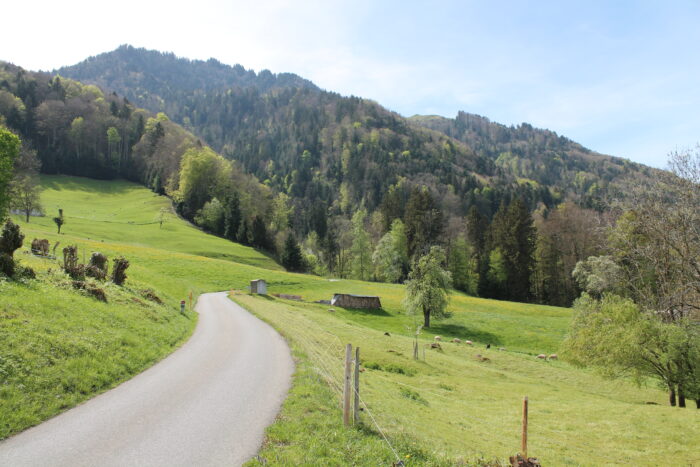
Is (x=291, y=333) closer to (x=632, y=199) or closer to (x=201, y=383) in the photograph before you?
(x=201, y=383)

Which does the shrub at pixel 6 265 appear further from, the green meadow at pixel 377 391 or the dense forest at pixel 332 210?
the dense forest at pixel 332 210

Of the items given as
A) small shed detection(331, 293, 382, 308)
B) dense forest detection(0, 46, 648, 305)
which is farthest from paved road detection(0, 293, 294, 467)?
dense forest detection(0, 46, 648, 305)

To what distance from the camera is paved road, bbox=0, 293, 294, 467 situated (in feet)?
28.5

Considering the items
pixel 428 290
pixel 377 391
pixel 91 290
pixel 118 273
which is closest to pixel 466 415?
pixel 377 391

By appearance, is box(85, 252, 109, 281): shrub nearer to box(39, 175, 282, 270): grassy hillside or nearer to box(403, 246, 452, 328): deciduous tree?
box(403, 246, 452, 328): deciduous tree

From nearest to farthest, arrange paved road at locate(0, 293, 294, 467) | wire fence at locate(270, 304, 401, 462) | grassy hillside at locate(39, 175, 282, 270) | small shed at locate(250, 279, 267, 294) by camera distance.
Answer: paved road at locate(0, 293, 294, 467) → wire fence at locate(270, 304, 401, 462) → small shed at locate(250, 279, 267, 294) → grassy hillside at locate(39, 175, 282, 270)

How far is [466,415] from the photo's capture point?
57.2 ft

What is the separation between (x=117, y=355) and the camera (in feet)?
51.6

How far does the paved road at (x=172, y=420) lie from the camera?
8680mm

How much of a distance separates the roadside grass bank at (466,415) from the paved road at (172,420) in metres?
0.94

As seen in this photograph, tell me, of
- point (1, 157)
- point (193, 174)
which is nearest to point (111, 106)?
point (193, 174)

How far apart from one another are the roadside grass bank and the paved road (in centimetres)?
94

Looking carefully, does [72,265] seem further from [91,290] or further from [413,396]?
[413,396]

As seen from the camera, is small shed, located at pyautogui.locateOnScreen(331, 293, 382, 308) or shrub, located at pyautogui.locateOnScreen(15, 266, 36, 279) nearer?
shrub, located at pyautogui.locateOnScreen(15, 266, 36, 279)
